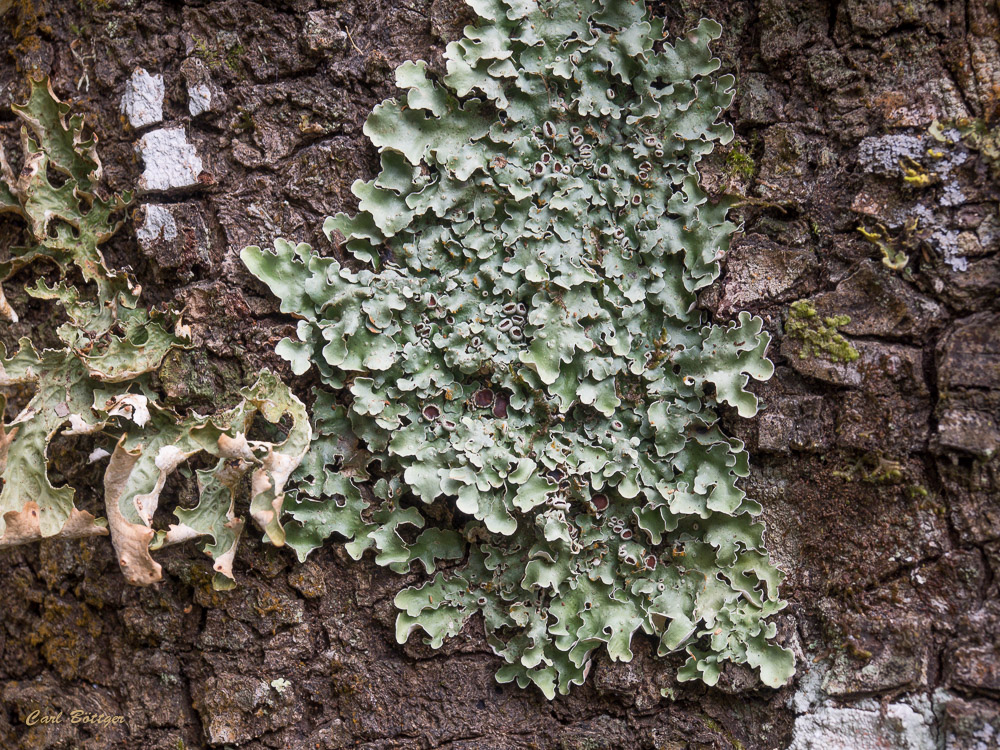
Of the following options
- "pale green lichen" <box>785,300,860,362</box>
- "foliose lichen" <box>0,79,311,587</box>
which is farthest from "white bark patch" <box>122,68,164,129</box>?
"pale green lichen" <box>785,300,860,362</box>

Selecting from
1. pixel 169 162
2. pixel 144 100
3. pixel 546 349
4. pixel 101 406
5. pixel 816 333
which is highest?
pixel 144 100

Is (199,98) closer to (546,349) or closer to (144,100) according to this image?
(144,100)

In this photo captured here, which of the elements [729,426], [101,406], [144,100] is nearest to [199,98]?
[144,100]

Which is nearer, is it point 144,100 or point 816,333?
point 816,333

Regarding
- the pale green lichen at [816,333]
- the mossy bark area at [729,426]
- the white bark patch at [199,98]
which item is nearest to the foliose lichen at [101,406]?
the mossy bark area at [729,426]

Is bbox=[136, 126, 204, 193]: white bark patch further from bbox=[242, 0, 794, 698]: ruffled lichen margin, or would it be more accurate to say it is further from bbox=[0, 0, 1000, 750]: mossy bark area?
bbox=[242, 0, 794, 698]: ruffled lichen margin

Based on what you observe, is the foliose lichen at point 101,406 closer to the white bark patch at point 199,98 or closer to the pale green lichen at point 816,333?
the white bark patch at point 199,98

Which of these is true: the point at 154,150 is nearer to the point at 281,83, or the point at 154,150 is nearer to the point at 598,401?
the point at 281,83
